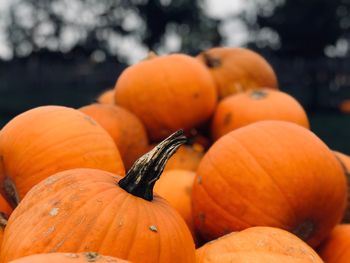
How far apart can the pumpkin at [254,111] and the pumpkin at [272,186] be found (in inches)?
23.5

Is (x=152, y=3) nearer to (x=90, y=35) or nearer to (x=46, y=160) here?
(x=90, y=35)

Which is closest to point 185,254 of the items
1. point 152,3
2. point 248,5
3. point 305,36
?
point 305,36

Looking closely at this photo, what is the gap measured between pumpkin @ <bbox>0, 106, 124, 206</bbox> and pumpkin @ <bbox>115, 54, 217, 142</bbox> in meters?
0.70

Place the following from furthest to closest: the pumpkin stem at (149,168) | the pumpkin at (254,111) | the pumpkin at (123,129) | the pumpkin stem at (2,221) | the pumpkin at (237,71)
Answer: the pumpkin at (237,71)
the pumpkin at (254,111)
the pumpkin at (123,129)
the pumpkin stem at (2,221)
the pumpkin stem at (149,168)

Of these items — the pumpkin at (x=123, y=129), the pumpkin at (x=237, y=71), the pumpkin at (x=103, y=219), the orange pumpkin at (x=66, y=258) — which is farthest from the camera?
the pumpkin at (x=237, y=71)

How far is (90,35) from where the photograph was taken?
2061 centimetres

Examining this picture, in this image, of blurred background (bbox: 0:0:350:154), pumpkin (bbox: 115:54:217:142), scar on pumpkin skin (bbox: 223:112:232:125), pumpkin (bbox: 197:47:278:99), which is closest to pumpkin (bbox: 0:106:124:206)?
pumpkin (bbox: 115:54:217:142)

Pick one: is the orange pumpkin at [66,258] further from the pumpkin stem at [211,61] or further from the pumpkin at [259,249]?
the pumpkin stem at [211,61]

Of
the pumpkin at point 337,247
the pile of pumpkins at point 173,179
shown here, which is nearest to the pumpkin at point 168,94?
the pile of pumpkins at point 173,179

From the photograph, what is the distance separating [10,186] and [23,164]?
9cm

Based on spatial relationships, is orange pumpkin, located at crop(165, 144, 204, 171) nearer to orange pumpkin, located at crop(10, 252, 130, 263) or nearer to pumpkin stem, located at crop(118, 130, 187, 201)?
pumpkin stem, located at crop(118, 130, 187, 201)

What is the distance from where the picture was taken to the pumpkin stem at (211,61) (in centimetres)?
→ 288

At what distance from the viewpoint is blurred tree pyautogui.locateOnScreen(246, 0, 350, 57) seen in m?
18.5

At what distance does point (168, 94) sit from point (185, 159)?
31cm
